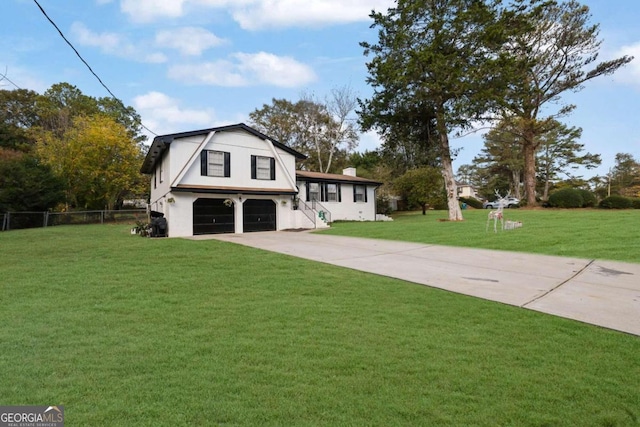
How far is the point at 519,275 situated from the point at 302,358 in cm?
556

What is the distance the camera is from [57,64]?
9266 mm

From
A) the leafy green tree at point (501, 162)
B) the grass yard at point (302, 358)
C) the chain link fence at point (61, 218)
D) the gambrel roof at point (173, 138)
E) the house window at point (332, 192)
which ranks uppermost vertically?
the leafy green tree at point (501, 162)

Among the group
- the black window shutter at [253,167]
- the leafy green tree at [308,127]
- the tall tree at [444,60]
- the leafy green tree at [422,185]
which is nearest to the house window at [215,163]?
the black window shutter at [253,167]

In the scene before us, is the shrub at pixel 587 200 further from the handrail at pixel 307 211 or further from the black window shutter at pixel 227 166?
the black window shutter at pixel 227 166

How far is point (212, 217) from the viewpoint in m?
17.5

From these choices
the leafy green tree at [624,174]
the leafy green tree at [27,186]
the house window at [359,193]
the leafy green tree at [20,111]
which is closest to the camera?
the leafy green tree at [27,186]

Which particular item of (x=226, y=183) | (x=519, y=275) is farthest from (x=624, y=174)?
(x=519, y=275)

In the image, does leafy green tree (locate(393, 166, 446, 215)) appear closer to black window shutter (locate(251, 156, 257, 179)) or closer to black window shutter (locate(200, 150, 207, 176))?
black window shutter (locate(251, 156, 257, 179))

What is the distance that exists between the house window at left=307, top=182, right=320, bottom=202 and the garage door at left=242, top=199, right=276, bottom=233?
4.05 m

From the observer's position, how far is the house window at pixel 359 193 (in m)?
25.6

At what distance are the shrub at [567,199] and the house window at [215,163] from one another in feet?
79.0

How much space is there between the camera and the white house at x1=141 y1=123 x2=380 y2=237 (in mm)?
16219

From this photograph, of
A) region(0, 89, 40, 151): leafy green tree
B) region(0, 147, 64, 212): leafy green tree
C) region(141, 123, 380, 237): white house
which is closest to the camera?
region(141, 123, 380, 237): white house

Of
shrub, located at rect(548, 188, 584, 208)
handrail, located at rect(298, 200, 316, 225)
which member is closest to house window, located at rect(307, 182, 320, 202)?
handrail, located at rect(298, 200, 316, 225)
